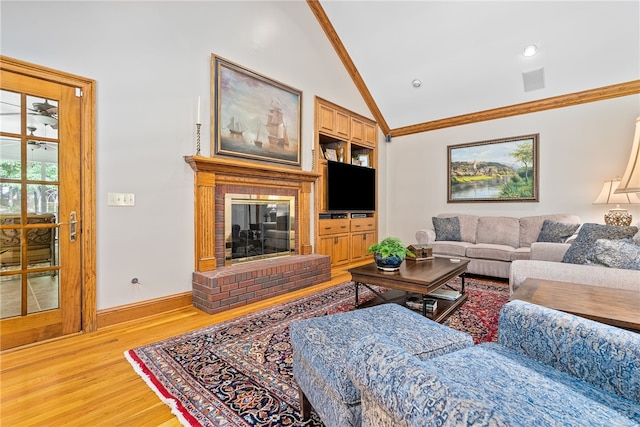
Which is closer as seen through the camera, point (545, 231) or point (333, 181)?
point (545, 231)

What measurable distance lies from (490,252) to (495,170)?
1.63m

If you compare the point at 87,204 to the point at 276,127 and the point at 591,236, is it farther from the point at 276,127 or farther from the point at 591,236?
the point at 591,236

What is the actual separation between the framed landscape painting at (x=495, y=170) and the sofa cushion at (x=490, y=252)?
1.09 m

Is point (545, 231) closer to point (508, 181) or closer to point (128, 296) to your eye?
point (508, 181)

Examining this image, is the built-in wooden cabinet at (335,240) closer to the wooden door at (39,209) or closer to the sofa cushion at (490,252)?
the sofa cushion at (490,252)

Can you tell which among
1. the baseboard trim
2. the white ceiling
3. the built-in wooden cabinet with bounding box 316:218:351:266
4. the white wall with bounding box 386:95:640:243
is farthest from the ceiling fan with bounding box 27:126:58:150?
the white wall with bounding box 386:95:640:243

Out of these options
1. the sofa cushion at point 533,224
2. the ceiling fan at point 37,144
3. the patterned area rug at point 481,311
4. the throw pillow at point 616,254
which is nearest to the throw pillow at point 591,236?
the throw pillow at point 616,254

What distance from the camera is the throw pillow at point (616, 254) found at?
1.90m

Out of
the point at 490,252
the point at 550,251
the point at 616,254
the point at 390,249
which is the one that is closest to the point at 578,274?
the point at 616,254

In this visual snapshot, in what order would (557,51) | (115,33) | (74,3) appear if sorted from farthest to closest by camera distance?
(557,51) → (115,33) → (74,3)

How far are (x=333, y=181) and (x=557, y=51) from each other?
3.35 m

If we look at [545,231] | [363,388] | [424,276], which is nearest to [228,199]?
[424,276]

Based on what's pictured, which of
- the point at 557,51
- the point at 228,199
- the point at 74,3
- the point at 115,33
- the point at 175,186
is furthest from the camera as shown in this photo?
the point at 557,51

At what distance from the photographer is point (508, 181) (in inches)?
186
